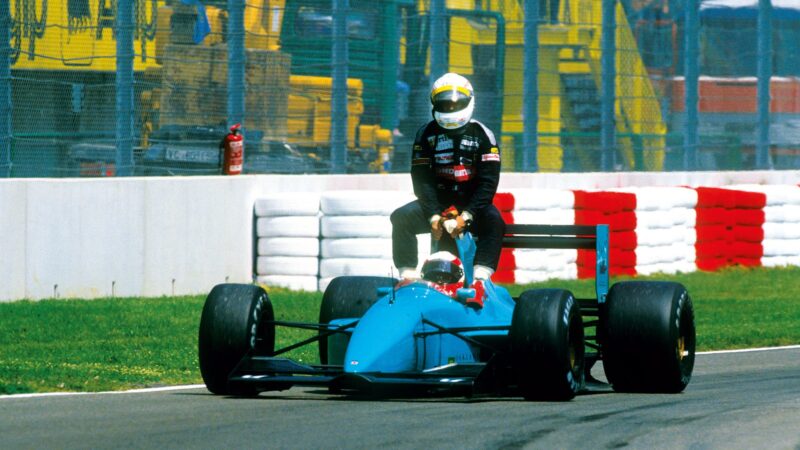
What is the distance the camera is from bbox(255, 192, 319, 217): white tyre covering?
17.7 m

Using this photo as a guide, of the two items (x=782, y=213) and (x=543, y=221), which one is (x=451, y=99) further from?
(x=782, y=213)

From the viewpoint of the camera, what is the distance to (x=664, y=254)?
67.8ft

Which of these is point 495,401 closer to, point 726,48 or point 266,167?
point 266,167

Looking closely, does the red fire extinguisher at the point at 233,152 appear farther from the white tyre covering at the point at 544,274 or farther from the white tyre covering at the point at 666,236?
the white tyre covering at the point at 666,236

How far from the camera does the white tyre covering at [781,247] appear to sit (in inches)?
874

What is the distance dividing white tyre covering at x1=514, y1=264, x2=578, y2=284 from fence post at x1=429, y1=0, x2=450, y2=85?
2842mm

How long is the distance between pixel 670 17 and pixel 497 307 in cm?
1536

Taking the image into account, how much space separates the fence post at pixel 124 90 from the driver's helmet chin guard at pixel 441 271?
761 centimetres

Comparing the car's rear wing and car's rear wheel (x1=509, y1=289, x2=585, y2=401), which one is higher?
the car's rear wing

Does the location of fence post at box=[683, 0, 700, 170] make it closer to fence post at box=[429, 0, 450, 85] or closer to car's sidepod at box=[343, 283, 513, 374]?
fence post at box=[429, 0, 450, 85]

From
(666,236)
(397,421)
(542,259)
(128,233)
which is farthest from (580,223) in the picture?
(397,421)

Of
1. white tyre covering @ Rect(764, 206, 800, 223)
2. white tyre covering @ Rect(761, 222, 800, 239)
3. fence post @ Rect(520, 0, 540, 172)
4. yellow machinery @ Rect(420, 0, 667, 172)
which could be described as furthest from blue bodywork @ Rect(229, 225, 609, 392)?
white tyre covering @ Rect(761, 222, 800, 239)

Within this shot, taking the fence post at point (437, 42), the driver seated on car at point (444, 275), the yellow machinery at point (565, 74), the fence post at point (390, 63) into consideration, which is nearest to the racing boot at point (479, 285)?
the driver seated on car at point (444, 275)

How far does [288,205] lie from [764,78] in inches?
430
